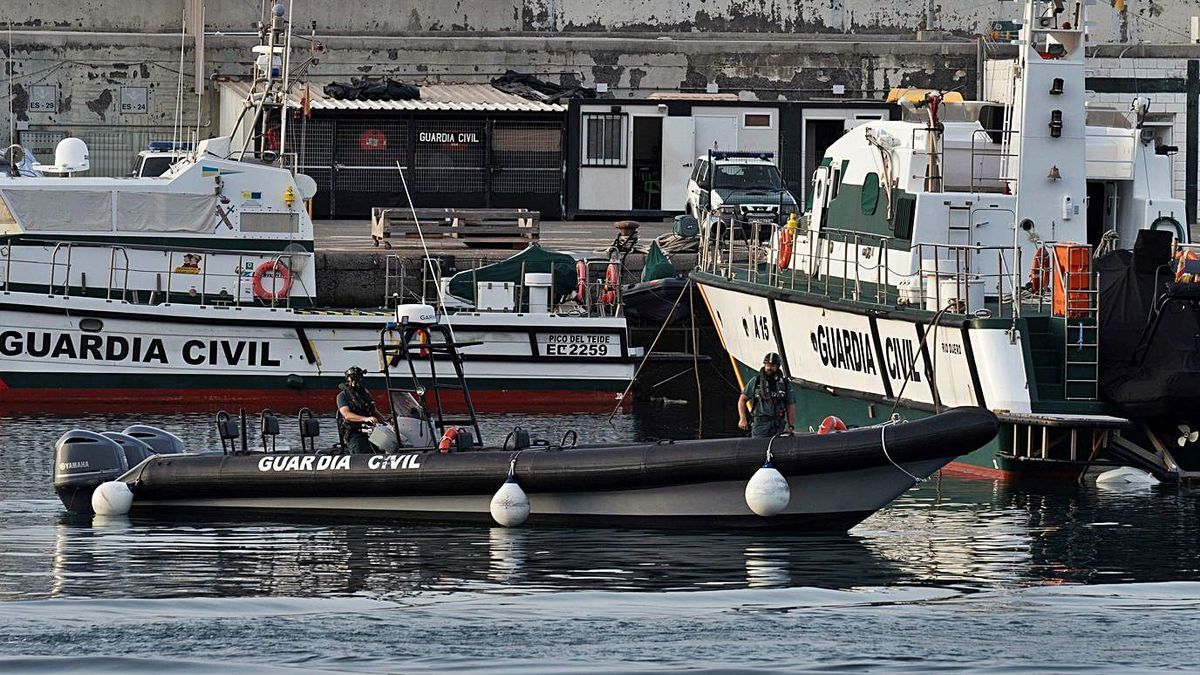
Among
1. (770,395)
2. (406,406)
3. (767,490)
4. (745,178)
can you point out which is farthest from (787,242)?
(745,178)

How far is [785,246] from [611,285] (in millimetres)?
3675

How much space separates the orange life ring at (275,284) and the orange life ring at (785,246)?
6.52 m

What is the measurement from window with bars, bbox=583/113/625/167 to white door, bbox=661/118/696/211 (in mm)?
796

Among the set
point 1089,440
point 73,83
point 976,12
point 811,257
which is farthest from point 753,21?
point 1089,440

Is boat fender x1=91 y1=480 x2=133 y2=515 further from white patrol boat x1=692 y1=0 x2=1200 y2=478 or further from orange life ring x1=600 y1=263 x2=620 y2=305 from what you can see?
orange life ring x1=600 y1=263 x2=620 y2=305

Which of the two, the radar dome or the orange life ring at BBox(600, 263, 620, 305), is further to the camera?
the radar dome

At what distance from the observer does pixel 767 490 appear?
51.2 ft

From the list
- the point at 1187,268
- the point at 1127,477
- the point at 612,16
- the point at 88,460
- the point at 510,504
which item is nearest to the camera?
the point at 510,504

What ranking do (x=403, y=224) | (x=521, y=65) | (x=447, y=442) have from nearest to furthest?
(x=447, y=442), (x=403, y=224), (x=521, y=65)

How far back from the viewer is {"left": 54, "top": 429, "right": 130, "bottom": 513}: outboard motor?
17312 mm

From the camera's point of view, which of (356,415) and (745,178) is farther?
(745,178)

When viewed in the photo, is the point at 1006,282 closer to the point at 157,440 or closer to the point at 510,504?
the point at 510,504

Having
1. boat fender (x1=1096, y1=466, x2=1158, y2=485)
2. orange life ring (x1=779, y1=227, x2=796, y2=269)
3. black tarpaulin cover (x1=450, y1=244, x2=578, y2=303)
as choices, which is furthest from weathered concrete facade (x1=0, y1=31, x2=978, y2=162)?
boat fender (x1=1096, y1=466, x2=1158, y2=485)

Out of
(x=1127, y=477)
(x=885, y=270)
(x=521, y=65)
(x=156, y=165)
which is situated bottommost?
(x=1127, y=477)
